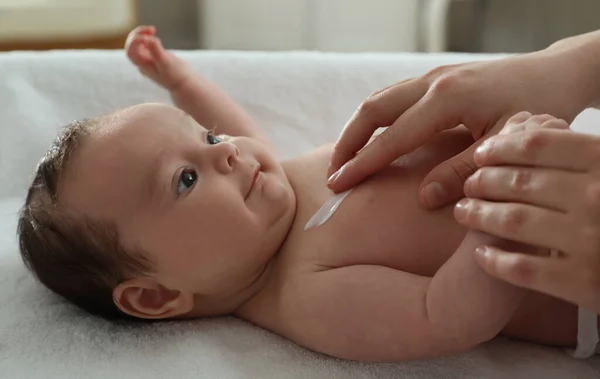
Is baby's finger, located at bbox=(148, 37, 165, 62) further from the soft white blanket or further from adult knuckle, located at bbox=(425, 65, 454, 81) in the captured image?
adult knuckle, located at bbox=(425, 65, 454, 81)

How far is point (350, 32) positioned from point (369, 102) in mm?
1665

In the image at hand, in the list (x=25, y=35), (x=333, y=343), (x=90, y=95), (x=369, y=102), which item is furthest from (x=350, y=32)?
(x=333, y=343)

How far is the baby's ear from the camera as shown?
880mm

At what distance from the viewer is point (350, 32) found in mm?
2463

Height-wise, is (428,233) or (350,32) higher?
(428,233)

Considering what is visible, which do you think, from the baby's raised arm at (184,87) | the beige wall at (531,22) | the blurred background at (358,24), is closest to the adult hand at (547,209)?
Answer: the baby's raised arm at (184,87)

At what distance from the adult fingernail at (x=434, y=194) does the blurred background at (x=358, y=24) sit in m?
1.54

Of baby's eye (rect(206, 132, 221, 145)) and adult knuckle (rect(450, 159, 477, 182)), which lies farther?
baby's eye (rect(206, 132, 221, 145))

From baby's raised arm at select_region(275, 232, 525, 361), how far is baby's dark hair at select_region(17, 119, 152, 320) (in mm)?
222

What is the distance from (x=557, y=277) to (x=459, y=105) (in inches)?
10.1

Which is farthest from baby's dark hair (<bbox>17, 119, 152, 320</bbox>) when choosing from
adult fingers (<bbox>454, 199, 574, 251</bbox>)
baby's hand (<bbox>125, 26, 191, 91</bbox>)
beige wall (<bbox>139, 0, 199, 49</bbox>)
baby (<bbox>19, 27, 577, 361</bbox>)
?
beige wall (<bbox>139, 0, 199, 49</bbox>)

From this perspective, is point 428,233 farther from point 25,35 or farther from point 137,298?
point 25,35

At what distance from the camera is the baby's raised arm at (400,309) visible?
2.33 ft

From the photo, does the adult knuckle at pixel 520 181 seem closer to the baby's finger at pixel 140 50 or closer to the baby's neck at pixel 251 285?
the baby's neck at pixel 251 285
